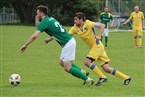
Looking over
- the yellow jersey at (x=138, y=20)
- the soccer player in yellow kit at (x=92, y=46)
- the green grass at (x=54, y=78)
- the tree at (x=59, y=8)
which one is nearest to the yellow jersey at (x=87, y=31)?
the soccer player in yellow kit at (x=92, y=46)

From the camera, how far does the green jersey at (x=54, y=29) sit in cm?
1175

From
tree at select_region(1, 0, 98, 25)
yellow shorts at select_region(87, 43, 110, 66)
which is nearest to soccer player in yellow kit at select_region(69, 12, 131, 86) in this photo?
yellow shorts at select_region(87, 43, 110, 66)

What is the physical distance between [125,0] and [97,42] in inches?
2109

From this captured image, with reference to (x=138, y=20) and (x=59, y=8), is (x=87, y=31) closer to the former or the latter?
(x=138, y=20)

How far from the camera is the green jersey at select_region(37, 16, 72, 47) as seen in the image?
11.8 m

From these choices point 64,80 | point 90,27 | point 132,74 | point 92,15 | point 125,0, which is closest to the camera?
point 90,27

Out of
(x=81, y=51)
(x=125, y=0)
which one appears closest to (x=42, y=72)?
(x=81, y=51)

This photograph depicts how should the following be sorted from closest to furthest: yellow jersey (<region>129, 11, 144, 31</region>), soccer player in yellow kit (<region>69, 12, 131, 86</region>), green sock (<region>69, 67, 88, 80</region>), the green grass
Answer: the green grass
green sock (<region>69, 67, 88, 80</region>)
soccer player in yellow kit (<region>69, 12, 131, 86</region>)
yellow jersey (<region>129, 11, 144, 31</region>)

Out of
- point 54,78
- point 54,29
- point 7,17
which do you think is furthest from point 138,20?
point 7,17

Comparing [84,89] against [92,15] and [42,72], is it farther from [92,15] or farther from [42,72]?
[92,15]

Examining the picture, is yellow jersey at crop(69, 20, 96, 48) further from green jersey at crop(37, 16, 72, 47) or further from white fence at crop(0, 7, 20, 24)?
white fence at crop(0, 7, 20, 24)

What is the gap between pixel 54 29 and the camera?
1188 cm

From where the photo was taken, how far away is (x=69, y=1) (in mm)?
71125

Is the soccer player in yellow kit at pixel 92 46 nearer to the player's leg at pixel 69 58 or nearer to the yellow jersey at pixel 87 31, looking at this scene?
the yellow jersey at pixel 87 31
